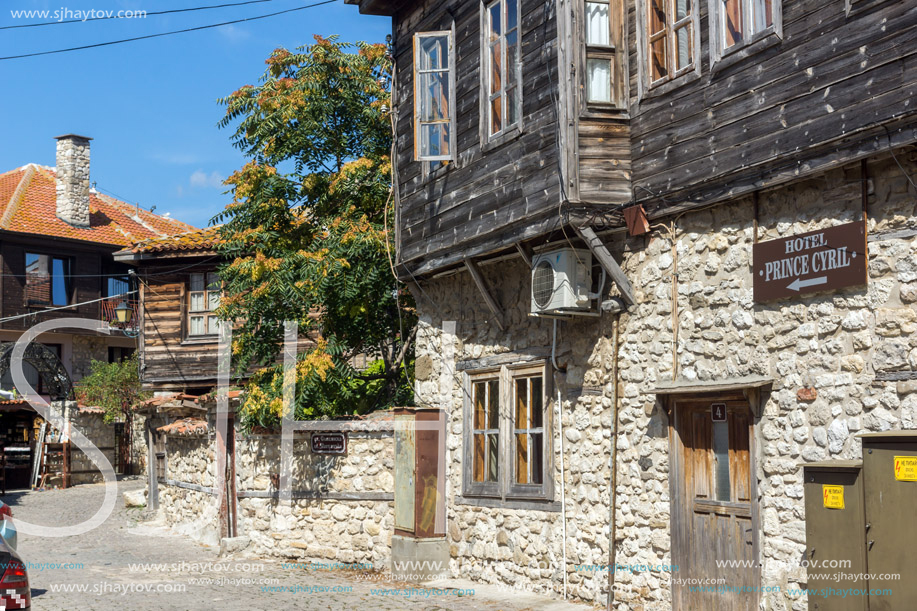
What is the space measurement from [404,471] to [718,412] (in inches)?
208

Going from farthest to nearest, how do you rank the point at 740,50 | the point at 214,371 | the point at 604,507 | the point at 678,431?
the point at 214,371
the point at 604,507
the point at 678,431
the point at 740,50

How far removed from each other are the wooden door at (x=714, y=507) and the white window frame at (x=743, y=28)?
3.02m

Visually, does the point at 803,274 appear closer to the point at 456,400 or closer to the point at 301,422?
the point at 456,400

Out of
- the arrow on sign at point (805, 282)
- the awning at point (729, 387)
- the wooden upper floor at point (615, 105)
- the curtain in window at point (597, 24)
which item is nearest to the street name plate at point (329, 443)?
the wooden upper floor at point (615, 105)

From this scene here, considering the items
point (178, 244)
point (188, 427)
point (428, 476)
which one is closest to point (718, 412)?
point (428, 476)

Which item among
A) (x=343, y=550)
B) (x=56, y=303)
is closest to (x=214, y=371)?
(x=56, y=303)

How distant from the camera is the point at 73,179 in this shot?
34.1 m

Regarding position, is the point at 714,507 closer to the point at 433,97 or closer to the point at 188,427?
the point at 433,97

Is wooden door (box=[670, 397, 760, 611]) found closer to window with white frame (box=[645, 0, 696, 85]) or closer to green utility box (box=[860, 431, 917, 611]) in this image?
green utility box (box=[860, 431, 917, 611])

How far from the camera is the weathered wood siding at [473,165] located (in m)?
10.1

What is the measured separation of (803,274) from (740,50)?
2011 millimetres

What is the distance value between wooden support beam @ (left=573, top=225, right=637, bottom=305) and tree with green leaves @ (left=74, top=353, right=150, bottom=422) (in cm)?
2160

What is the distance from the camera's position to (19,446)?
2781 centimetres

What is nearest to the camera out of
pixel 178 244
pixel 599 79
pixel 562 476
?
pixel 599 79
